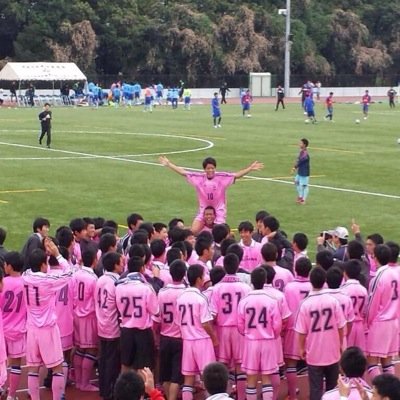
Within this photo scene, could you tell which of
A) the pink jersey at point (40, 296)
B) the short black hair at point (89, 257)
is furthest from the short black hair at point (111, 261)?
the pink jersey at point (40, 296)

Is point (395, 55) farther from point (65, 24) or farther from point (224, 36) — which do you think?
point (65, 24)

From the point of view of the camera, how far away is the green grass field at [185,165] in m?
23.3

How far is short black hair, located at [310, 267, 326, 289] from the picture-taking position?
10.5 metres

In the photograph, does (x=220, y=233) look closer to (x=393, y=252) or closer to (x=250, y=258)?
(x=250, y=258)

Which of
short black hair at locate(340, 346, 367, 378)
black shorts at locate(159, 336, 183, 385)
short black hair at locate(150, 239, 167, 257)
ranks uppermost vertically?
short black hair at locate(150, 239, 167, 257)

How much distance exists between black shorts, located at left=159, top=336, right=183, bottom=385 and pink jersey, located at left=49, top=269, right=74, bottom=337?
47.7 inches

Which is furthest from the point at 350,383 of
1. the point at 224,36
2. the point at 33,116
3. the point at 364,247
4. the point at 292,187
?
the point at 224,36

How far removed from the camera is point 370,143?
132 feet

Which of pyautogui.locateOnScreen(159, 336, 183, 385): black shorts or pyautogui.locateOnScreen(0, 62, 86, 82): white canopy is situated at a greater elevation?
pyautogui.locateOnScreen(0, 62, 86, 82): white canopy

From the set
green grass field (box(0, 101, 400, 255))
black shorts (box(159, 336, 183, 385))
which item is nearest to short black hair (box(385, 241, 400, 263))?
black shorts (box(159, 336, 183, 385))

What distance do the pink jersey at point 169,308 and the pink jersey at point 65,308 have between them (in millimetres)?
1189

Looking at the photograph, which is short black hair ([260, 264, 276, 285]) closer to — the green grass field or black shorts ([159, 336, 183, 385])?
black shorts ([159, 336, 183, 385])

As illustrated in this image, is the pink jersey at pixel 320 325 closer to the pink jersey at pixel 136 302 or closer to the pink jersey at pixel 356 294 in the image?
the pink jersey at pixel 356 294

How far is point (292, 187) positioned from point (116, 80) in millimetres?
57842
